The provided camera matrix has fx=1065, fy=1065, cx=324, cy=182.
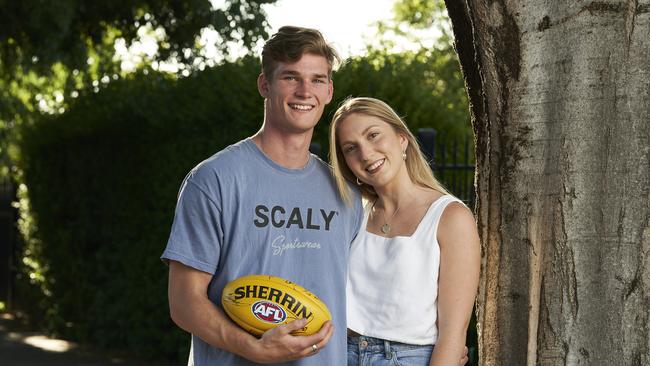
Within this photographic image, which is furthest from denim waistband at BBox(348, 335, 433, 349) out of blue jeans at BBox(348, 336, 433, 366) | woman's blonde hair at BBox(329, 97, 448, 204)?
woman's blonde hair at BBox(329, 97, 448, 204)

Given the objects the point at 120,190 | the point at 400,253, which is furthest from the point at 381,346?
the point at 120,190

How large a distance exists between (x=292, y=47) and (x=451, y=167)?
445 cm

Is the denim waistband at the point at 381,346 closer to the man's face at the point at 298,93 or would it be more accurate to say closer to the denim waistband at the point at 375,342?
the denim waistband at the point at 375,342

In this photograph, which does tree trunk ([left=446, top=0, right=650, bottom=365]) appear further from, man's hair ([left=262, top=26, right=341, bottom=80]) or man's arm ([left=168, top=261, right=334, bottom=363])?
man's arm ([left=168, top=261, right=334, bottom=363])

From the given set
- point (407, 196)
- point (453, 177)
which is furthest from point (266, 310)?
point (453, 177)

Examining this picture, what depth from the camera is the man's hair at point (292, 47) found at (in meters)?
3.94

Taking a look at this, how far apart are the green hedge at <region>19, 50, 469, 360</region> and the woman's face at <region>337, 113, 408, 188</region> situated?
195 inches

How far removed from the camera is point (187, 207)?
378 cm

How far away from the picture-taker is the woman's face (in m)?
4.08

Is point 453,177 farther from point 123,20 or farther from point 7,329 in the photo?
point 7,329

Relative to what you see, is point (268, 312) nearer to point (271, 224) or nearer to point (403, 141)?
point (271, 224)

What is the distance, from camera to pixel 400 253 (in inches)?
153

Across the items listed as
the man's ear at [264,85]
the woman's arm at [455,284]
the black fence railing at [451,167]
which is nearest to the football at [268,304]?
the woman's arm at [455,284]

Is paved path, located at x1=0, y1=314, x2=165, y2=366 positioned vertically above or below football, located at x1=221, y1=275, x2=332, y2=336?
below
